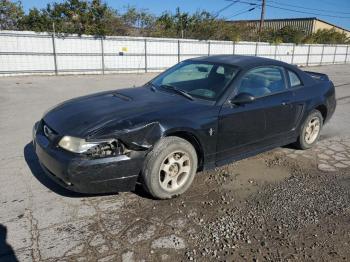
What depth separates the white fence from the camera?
47.6ft

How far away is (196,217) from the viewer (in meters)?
3.26

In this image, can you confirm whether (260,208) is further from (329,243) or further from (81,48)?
(81,48)

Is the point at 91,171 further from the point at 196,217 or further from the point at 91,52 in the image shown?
the point at 91,52

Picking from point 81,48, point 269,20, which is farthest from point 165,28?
point 269,20

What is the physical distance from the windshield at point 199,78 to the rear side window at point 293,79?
47.4 inches

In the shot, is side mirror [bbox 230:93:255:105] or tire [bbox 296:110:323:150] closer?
side mirror [bbox 230:93:255:105]

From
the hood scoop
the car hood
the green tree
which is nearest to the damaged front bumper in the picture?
→ the car hood

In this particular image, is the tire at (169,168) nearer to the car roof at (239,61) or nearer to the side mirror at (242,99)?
the side mirror at (242,99)

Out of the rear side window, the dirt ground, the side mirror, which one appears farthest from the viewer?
the rear side window

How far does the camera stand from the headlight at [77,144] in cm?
303

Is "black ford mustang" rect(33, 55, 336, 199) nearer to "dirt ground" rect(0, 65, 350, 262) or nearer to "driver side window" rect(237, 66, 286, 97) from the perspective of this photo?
"driver side window" rect(237, 66, 286, 97)

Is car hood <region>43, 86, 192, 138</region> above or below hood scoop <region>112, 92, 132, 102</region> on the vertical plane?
below

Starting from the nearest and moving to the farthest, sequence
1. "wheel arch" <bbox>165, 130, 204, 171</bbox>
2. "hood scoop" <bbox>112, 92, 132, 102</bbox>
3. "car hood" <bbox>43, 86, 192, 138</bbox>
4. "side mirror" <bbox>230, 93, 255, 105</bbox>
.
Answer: "car hood" <bbox>43, 86, 192, 138</bbox> < "wheel arch" <bbox>165, 130, 204, 171</bbox> < "side mirror" <bbox>230, 93, 255, 105</bbox> < "hood scoop" <bbox>112, 92, 132, 102</bbox>

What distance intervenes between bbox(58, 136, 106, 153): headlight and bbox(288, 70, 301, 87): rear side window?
128 inches
